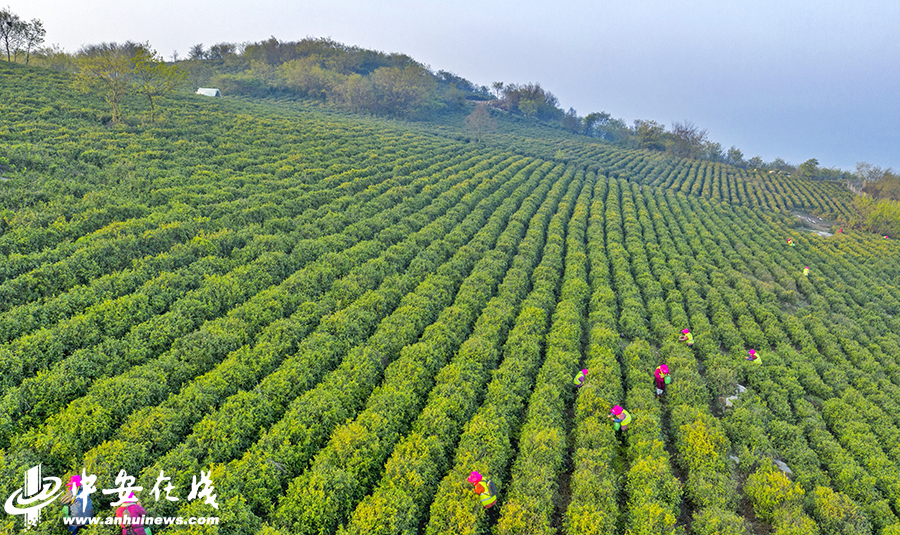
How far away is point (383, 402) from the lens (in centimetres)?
1075

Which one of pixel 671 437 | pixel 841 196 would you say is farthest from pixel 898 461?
pixel 841 196

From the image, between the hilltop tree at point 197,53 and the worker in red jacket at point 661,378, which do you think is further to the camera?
the hilltop tree at point 197,53

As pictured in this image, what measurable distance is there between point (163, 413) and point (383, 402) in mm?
5465

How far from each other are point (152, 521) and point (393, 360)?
7.31 m

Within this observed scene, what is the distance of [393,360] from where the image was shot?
523 inches

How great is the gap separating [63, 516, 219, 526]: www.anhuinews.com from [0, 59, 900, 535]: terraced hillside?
128 mm

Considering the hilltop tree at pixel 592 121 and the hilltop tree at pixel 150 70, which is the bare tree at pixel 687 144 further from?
the hilltop tree at pixel 150 70

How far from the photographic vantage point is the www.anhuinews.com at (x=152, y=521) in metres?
7.03

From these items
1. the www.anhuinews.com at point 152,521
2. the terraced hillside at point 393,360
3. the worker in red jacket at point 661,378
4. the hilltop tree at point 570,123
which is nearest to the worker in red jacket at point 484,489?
the terraced hillside at point 393,360

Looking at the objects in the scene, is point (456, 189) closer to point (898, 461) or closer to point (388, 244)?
point (388, 244)

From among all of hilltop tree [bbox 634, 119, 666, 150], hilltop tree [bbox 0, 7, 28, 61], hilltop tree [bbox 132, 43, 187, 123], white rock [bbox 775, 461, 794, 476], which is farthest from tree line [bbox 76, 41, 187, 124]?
hilltop tree [bbox 634, 119, 666, 150]

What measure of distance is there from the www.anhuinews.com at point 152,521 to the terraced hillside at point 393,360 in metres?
0.13

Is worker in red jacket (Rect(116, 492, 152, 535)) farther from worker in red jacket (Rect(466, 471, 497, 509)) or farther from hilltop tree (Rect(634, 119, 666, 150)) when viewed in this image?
hilltop tree (Rect(634, 119, 666, 150))

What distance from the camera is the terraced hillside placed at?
28.5 feet
